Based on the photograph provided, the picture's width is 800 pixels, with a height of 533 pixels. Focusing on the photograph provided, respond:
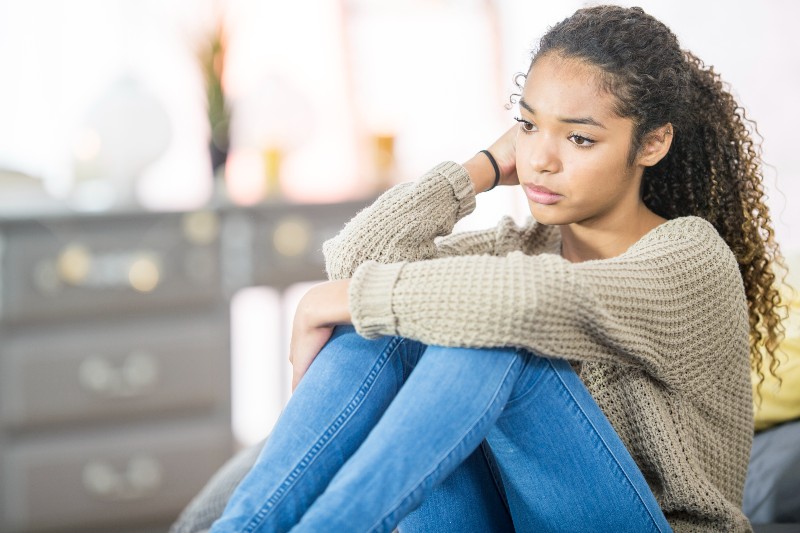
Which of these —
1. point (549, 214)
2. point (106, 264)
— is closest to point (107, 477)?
point (106, 264)

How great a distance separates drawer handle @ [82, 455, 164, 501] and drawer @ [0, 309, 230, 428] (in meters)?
0.11

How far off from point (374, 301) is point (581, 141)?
0.37 metres

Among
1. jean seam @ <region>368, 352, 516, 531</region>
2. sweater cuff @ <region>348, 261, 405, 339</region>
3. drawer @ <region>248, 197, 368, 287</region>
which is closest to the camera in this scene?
jean seam @ <region>368, 352, 516, 531</region>

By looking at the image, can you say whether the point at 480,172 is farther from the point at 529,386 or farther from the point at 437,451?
the point at 437,451

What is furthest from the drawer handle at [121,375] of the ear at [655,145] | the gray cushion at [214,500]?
the ear at [655,145]

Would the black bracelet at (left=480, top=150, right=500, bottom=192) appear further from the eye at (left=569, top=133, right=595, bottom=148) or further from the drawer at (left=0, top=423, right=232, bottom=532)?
the drawer at (left=0, top=423, right=232, bottom=532)

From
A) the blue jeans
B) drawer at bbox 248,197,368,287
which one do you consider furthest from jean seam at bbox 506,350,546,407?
drawer at bbox 248,197,368,287

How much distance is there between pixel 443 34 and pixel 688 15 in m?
1.06

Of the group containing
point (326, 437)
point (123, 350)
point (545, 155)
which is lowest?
point (326, 437)

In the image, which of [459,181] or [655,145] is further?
[459,181]

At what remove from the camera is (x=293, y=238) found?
238 cm

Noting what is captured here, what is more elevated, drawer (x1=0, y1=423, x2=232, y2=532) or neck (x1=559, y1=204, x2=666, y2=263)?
neck (x1=559, y1=204, x2=666, y2=263)

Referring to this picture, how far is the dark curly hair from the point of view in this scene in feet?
4.00

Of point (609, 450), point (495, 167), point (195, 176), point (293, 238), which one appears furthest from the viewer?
point (195, 176)
